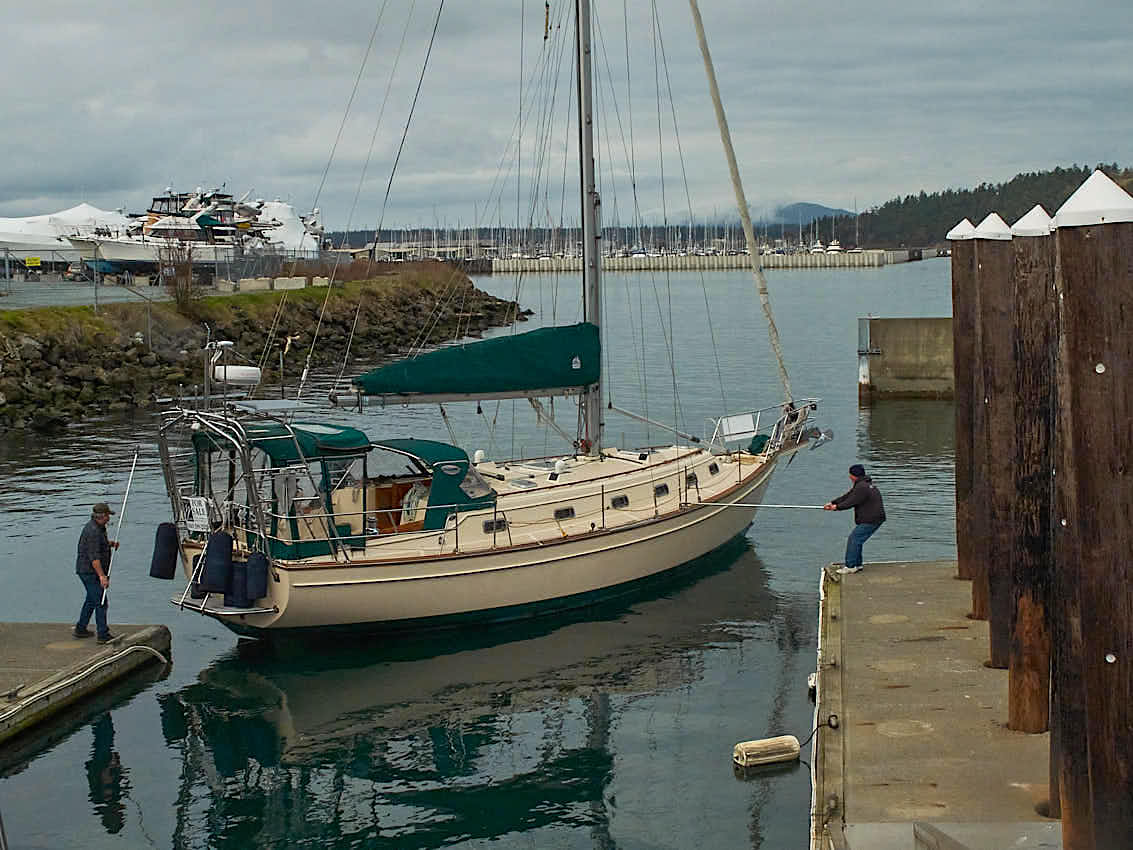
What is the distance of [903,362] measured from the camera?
42125 millimetres

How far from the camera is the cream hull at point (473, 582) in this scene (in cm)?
1653

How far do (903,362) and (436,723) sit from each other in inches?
1192

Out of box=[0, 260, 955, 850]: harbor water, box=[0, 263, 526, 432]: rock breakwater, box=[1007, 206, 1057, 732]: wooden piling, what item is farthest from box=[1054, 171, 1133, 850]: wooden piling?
box=[0, 263, 526, 432]: rock breakwater

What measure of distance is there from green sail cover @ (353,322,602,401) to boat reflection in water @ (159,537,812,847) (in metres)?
3.73

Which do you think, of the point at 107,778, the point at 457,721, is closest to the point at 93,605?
the point at 107,778

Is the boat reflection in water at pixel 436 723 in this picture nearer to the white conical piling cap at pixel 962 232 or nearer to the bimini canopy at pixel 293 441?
the bimini canopy at pixel 293 441

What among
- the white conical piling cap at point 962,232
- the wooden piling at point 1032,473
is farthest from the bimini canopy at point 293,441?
the wooden piling at point 1032,473

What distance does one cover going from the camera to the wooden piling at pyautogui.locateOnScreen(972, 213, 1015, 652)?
11.6 metres

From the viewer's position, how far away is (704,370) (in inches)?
2157

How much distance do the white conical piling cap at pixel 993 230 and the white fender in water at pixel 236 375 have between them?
9.19m

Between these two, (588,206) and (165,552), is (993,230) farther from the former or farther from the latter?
(165,552)

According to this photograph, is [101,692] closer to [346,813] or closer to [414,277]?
[346,813]

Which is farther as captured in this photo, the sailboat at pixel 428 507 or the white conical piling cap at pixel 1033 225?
the sailboat at pixel 428 507

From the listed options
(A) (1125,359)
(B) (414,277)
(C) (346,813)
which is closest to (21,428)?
(C) (346,813)
